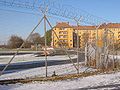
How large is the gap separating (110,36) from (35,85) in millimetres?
10797

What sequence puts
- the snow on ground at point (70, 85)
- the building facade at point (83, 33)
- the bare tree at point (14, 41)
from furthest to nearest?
the bare tree at point (14, 41)
the building facade at point (83, 33)
the snow on ground at point (70, 85)

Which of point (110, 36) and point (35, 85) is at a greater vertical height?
point (110, 36)

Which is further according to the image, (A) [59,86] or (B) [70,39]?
(B) [70,39]

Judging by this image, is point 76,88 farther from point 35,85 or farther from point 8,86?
point 8,86

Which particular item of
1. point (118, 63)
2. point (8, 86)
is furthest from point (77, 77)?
point (118, 63)

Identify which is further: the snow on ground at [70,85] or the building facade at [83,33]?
the building facade at [83,33]

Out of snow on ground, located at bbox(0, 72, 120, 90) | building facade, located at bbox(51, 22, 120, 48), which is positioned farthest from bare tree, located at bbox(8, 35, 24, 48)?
snow on ground, located at bbox(0, 72, 120, 90)

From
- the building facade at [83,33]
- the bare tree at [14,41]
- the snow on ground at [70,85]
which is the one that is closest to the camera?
the snow on ground at [70,85]

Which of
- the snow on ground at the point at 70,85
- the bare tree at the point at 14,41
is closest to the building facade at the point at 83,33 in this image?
the snow on ground at the point at 70,85

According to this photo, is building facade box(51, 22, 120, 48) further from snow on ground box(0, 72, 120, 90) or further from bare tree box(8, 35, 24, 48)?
bare tree box(8, 35, 24, 48)

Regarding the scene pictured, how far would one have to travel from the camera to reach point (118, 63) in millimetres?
21141

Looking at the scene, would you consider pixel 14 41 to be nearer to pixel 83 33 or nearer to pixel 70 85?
pixel 83 33

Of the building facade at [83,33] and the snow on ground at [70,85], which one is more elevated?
the building facade at [83,33]

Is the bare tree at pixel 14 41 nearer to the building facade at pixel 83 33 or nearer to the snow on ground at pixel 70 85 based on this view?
the building facade at pixel 83 33
